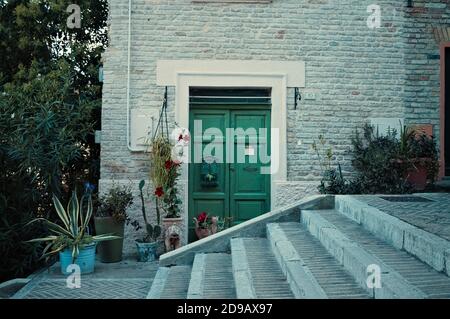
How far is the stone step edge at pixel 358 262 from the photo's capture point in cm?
312

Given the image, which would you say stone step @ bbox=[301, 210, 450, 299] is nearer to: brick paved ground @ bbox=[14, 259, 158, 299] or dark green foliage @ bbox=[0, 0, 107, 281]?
brick paved ground @ bbox=[14, 259, 158, 299]

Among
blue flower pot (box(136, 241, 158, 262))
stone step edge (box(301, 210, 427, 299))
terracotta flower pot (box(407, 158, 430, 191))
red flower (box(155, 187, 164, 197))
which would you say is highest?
terracotta flower pot (box(407, 158, 430, 191))

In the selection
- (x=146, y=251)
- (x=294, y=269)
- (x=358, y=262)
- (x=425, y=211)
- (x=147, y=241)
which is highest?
(x=425, y=211)

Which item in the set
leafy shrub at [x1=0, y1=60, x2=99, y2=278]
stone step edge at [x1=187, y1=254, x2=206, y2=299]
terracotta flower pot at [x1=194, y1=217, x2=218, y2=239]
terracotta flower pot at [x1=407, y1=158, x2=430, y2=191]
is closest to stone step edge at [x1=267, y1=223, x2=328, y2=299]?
stone step edge at [x1=187, y1=254, x2=206, y2=299]

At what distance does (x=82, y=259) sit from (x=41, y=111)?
2060mm

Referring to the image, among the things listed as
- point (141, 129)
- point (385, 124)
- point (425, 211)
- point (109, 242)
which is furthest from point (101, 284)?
point (385, 124)

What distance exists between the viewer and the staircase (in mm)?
3486

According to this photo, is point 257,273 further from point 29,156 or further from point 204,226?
point 29,156

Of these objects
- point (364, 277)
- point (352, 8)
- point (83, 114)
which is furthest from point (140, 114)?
point (364, 277)

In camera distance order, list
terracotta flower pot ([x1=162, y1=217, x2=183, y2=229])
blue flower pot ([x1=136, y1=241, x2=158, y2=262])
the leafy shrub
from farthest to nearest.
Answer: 1. terracotta flower pot ([x1=162, y1=217, x2=183, y2=229])
2. blue flower pot ([x1=136, y1=241, x2=158, y2=262])
3. the leafy shrub

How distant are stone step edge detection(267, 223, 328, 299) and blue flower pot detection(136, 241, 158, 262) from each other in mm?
2350

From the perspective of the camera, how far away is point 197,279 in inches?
189

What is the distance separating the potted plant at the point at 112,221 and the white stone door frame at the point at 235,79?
1.08 m

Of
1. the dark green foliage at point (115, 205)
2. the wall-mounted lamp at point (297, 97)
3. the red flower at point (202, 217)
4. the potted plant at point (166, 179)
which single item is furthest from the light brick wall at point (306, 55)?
the red flower at point (202, 217)
